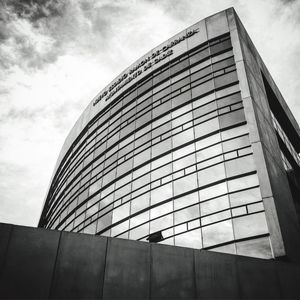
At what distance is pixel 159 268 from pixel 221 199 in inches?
243

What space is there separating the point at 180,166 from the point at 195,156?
3.19 ft

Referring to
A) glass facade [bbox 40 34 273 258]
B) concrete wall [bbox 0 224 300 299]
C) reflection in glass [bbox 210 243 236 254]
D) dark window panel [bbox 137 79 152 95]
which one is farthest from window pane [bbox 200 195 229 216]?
dark window panel [bbox 137 79 152 95]

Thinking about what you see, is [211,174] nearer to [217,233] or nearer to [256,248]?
[217,233]

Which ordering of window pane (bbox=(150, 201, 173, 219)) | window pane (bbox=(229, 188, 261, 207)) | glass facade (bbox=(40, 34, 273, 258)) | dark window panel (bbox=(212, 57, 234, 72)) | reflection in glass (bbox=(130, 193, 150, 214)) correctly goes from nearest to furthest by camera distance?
window pane (bbox=(229, 188, 261, 207)), glass facade (bbox=(40, 34, 273, 258)), window pane (bbox=(150, 201, 173, 219)), reflection in glass (bbox=(130, 193, 150, 214)), dark window panel (bbox=(212, 57, 234, 72))

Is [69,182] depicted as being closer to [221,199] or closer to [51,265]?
[221,199]

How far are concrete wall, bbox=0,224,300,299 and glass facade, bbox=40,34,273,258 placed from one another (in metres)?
2.99

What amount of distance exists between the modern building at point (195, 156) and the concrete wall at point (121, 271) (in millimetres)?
2929

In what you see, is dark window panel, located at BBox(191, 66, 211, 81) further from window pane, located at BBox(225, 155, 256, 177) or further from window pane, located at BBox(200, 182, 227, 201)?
window pane, located at BBox(200, 182, 227, 201)

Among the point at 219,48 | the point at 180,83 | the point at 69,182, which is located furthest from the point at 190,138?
the point at 69,182

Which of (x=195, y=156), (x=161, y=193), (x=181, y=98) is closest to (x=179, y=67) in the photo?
(x=181, y=98)

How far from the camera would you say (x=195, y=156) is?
15234mm

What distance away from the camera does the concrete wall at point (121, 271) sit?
6469 millimetres

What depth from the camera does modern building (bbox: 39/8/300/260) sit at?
40.7 ft

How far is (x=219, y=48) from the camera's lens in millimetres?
18391
